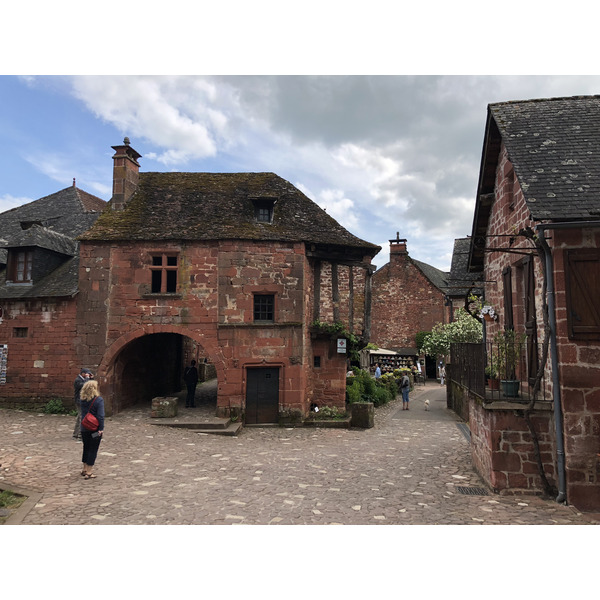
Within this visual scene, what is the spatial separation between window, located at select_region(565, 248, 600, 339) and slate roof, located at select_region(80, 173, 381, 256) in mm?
A: 9269

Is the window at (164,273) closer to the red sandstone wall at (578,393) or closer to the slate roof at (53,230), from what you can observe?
the slate roof at (53,230)

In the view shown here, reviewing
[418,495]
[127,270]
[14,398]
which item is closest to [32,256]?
[127,270]

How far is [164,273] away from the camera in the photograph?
49.8 ft

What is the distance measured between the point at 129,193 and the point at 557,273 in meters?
14.8

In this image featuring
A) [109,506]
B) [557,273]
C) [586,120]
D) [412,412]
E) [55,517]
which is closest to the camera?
[55,517]

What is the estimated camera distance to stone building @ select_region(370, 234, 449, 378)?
34188mm

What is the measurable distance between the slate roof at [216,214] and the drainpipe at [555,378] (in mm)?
9047

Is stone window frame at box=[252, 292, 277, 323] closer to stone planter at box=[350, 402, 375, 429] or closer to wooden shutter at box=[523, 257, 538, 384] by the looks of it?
stone planter at box=[350, 402, 375, 429]

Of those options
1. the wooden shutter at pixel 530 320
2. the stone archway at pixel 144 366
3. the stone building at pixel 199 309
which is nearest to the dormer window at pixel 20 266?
the stone building at pixel 199 309

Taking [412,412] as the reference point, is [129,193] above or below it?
above

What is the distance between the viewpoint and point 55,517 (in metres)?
6.12

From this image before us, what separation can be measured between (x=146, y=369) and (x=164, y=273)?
4.82 metres

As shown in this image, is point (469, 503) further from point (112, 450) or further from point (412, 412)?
point (412, 412)

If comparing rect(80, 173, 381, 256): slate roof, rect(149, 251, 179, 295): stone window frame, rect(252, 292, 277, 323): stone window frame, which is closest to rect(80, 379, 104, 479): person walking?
rect(149, 251, 179, 295): stone window frame
